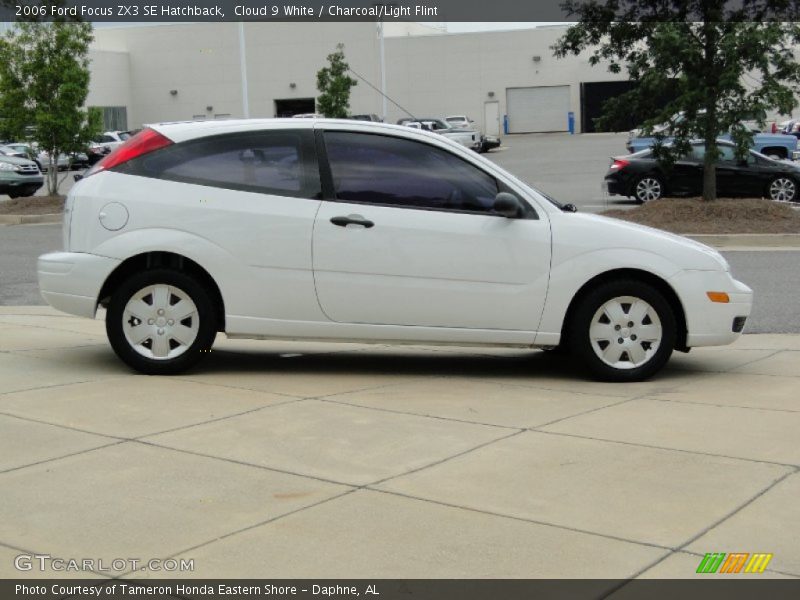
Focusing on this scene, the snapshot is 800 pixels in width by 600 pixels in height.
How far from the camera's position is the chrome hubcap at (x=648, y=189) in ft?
78.7

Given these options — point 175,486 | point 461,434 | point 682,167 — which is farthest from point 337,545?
point 682,167

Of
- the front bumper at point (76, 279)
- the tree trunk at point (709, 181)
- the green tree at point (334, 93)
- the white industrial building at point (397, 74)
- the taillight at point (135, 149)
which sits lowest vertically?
the front bumper at point (76, 279)

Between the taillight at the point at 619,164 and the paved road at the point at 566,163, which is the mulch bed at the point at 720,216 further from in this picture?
the taillight at the point at 619,164

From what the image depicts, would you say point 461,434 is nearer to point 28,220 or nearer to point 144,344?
point 144,344

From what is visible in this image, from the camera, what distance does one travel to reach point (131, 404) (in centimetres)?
687

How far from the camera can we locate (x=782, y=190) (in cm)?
2338

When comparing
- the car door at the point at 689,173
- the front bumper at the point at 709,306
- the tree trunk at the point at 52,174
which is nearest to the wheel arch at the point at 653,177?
the car door at the point at 689,173

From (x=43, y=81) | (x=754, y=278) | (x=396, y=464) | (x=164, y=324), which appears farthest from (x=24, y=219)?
(x=396, y=464)

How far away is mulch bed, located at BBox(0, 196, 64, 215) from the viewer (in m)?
25.0

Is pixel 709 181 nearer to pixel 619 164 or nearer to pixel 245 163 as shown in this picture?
pixel 619 164

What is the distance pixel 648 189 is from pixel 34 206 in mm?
13308

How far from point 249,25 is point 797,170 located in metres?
54.1

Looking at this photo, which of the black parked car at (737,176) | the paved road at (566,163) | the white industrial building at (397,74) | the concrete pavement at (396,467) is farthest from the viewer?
the white industrial building at (397,74)

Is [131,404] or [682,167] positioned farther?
[682,167]
